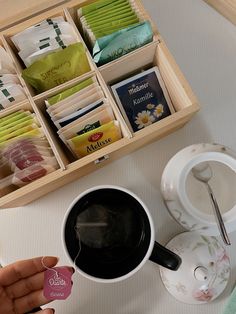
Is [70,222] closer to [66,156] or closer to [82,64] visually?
[66,156]

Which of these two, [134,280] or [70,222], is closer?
[70,222]

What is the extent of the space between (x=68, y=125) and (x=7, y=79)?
160 millimetres

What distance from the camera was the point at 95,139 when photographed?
0.87m

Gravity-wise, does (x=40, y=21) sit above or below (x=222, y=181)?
above

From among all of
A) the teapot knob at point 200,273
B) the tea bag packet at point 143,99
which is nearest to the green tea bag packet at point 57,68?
the tea bag packet at point 143,99

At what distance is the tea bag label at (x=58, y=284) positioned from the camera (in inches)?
29.4

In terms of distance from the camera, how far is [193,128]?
945 mm

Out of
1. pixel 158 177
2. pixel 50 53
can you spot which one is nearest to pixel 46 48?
pixel 50 53

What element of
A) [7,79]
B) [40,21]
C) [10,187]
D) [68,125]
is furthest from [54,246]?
[40,21]

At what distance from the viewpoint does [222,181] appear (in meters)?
0.80

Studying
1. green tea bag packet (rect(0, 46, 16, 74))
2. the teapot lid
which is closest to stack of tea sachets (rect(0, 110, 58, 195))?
green tea bag packet (rect(0, 46, 16, 74))

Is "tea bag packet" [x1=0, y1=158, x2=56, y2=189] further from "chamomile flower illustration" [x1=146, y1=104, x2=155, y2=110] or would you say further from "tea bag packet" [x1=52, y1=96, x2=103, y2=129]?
"chamomile flower illustration" [x1=146, y1=104, x2=155, y2=110]

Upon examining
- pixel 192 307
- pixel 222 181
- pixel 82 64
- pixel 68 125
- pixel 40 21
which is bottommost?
pixel 192 307

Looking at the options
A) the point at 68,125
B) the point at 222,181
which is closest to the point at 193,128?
the point at 222,181
